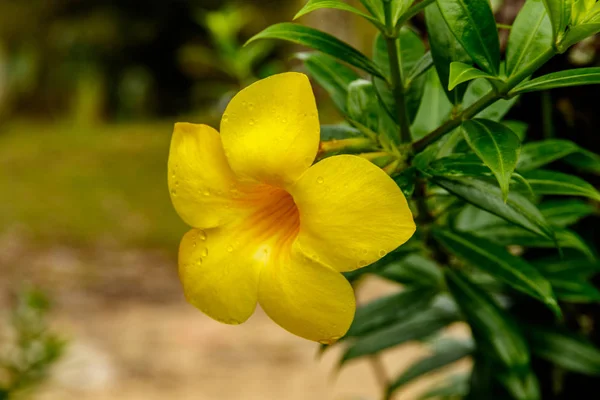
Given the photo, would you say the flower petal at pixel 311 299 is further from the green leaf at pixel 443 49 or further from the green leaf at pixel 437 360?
the green leaf at pixel 437 360

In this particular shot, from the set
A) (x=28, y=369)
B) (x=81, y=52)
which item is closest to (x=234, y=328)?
(x=28, y=369)

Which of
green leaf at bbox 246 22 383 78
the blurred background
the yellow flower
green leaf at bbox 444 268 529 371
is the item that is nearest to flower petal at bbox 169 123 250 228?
the yellow flower

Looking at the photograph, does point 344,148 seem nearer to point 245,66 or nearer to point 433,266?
point 433,266

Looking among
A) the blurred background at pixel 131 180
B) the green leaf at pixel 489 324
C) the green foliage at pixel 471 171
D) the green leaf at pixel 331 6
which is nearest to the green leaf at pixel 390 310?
the green foliage at pixel 471 171

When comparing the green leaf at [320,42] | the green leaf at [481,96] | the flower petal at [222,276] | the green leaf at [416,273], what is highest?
the green leaf at [320,42]

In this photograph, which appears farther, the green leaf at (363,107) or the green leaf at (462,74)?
the green leaf at (363,107)

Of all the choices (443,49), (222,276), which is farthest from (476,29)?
(222,276)

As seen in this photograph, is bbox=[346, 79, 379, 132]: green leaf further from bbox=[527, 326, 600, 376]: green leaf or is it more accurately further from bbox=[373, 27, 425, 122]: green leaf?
bbox=[527, 326, 600, 376]: green leaf
